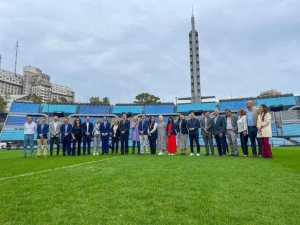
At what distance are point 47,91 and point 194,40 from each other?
97.9 metres

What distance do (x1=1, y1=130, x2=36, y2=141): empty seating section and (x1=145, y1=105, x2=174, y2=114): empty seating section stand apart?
926 inches

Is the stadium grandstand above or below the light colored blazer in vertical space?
above

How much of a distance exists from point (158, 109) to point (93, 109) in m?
13.5

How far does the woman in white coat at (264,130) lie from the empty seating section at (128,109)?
135 ft

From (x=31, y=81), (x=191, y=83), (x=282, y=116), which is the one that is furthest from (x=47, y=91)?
(x=282, y=116)

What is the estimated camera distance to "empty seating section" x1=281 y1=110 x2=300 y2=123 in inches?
1587

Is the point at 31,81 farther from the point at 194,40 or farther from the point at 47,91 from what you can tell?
the point at 194,40

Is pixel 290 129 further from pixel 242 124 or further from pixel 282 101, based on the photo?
pixel 242 124

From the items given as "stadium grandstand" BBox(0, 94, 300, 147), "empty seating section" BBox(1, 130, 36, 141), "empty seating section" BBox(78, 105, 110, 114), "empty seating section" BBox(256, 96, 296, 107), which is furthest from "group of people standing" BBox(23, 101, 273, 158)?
"empty seating section" BBox(256, 96, 296, 107)

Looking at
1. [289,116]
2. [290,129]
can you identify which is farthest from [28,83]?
[290,129]

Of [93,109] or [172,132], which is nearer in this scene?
[172,132]

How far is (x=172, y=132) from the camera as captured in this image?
428 inches

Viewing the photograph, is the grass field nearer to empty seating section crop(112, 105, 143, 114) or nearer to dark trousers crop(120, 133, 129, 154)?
dark trousers crop(120, 133, 129, 154)

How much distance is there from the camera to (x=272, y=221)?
2.16 m
